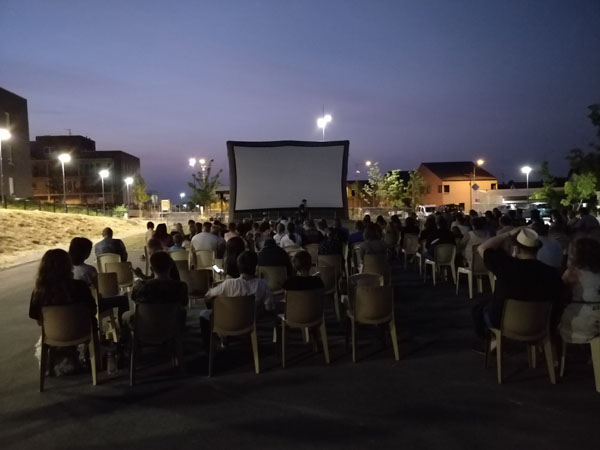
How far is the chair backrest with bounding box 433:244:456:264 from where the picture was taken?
Result: 343 inches

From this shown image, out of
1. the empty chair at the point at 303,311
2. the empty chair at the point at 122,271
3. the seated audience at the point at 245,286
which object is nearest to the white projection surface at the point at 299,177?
the empty chair at the point at 122,271

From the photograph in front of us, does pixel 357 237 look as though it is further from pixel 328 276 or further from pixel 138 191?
pixel 138 191

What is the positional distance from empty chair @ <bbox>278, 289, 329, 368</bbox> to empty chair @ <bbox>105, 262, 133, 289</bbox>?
122 inches

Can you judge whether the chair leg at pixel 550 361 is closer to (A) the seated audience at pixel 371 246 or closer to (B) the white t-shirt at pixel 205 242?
(A) the seated audience at pixel 371 246

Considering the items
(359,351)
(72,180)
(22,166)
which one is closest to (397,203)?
(22,166)

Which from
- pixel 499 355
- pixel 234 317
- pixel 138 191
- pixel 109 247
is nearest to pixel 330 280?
pixel 234 317

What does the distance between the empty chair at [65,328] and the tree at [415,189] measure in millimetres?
47862

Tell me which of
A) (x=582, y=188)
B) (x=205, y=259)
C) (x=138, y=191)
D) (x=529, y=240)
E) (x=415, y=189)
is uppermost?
(x=138, y=191)

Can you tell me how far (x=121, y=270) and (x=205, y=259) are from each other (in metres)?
1.62

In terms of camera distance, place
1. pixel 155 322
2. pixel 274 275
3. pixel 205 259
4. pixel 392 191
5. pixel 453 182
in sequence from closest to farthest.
Answer: pixel 155 322, pixel 274 275, pixel 205 259, pixel 392 191, pixel 453 182

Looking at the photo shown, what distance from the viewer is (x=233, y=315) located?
15.4 feet

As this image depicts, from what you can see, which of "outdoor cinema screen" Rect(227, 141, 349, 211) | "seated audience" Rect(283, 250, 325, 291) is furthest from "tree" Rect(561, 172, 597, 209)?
"seated audience" Rect(283, 250, 325, 291)

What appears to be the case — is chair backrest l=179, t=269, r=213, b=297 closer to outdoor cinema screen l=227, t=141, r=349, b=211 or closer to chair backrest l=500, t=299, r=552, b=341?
chair backrest l=500, t=299, r=552, b=341

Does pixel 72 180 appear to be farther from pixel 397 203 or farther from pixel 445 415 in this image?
pixel 445 415
